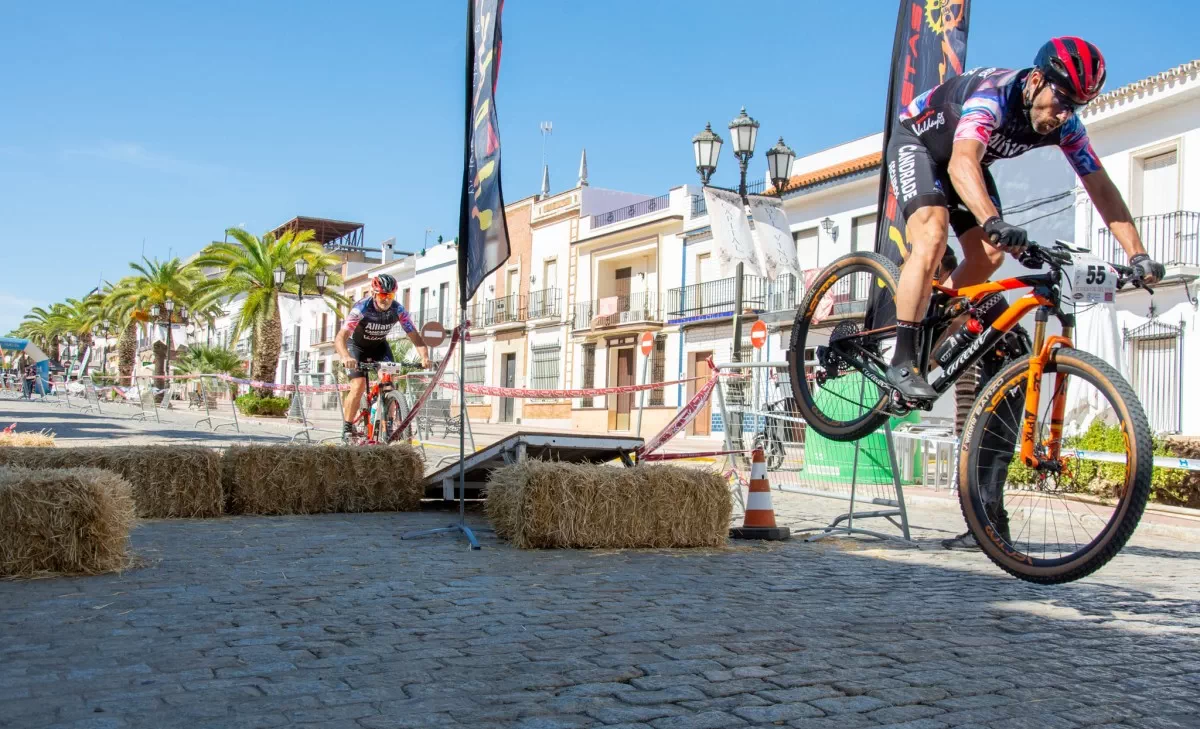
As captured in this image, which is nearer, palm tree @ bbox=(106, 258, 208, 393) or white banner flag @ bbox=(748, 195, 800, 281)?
white banner flag @ bbox=(748, 195, 800, 281)

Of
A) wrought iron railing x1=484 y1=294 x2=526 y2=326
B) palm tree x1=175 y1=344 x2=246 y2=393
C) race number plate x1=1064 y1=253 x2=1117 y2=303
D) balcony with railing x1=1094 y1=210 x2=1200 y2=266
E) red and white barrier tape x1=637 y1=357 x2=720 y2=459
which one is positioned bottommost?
red and white barrier tape x1=637 y1=357 x2=720 y2=459

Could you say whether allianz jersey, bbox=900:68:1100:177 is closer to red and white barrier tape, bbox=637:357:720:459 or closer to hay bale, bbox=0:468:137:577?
hay bale, bbox=0:468:137:577

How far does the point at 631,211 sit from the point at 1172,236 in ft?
82.4

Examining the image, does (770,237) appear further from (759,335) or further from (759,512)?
(759,512)

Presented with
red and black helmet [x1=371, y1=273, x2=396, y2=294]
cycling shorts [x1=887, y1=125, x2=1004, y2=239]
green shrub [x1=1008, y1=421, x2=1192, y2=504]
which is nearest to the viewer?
cycling shorts [x1=887, y1=125, x2=1004, y2=239]

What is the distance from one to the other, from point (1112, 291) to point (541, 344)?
4620 cm

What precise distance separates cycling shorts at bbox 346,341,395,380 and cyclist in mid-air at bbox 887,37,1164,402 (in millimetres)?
7439

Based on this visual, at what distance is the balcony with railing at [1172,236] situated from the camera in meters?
22.1

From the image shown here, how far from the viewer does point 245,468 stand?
8406 millimetres

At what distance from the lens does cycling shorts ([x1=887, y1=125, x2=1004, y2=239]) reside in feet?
15.1

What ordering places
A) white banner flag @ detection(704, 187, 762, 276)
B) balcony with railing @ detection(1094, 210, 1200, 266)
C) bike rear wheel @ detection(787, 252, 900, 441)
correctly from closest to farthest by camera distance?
bike rear wheel @ detection(787, 252, 900, 441) → white banner flag @ detection(704, 187, 762, 276) → balcony with railing @ detection(1094, 210, 1200, 266)

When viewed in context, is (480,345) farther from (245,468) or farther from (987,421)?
(987,421)

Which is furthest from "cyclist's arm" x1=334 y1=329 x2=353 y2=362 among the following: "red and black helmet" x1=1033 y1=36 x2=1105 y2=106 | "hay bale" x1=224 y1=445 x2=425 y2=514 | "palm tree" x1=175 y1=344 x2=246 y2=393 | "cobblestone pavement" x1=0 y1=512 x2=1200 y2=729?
"palm tree" x1=175 y1=344 x2=246 y2=393

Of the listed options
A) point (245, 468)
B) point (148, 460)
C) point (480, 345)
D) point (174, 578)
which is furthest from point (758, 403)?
point (480, 345)
